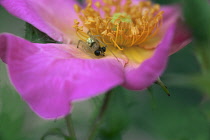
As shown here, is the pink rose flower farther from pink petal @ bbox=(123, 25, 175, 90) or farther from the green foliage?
the green foliage

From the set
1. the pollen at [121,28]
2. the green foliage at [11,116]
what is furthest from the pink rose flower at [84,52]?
the green foliage at [11,116]

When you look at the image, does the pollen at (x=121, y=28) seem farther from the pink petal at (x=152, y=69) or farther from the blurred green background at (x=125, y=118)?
the pink petal at (x=152, y=69)

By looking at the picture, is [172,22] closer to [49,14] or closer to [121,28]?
[121,28]

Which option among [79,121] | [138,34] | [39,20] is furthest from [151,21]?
[79,121]

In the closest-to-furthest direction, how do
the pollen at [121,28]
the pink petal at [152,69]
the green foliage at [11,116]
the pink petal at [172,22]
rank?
the pink petal at [152,69], the green foliage at [11,116], the pink petal at [172,22], the pollen at [121,28]

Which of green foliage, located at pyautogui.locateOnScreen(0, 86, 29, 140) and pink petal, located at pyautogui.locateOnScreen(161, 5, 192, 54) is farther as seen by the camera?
pink petal, located at pyautogui.locateOnScreen(161, 5, 192, 54)

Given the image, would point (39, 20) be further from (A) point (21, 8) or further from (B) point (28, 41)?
(B) point (28, 41)

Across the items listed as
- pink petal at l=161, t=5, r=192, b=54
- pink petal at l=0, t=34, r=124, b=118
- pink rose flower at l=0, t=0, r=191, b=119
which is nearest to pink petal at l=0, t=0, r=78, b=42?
pink rose flower at l=0, t=0, r=191, b=119
